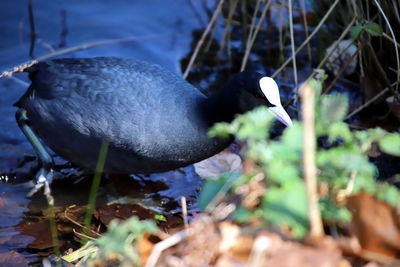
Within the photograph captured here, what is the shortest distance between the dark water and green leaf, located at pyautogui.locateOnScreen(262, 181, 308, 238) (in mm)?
2377

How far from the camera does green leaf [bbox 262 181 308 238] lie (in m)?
1.33

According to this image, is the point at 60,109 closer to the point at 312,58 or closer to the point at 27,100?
the point at 27,100

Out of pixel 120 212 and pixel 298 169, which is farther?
pixel 120 212

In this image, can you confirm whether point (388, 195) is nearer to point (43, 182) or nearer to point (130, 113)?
point (130, 113)

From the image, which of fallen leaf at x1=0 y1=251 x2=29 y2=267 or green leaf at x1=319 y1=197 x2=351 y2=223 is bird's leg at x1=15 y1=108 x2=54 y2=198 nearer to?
fallen leaf at x1=0 y1=251 x2=29 y2=267

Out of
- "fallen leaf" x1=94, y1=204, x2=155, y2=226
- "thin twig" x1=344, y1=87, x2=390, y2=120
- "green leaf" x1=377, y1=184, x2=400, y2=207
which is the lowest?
"fallen leaf" x1=94, y1=204, x2=155, y2=226

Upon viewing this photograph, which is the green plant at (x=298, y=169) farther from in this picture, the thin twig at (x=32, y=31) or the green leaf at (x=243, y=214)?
the thin twig at (x=32, y=31)

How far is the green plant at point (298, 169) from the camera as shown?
1.34 meters

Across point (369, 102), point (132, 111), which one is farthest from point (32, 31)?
point (369, 102)

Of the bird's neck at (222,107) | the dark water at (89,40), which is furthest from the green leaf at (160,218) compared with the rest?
the bird's neck at (222,107)

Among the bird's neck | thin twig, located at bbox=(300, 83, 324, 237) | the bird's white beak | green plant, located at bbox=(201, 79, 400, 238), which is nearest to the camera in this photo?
thin twig, located at bbox=(300, 83, 324, 237)

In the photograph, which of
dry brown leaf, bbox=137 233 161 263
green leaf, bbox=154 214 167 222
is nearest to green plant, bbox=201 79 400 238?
dry brown leaf, bbox=137 233 161 263

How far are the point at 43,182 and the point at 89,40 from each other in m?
1.74

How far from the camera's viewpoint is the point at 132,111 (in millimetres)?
3213
